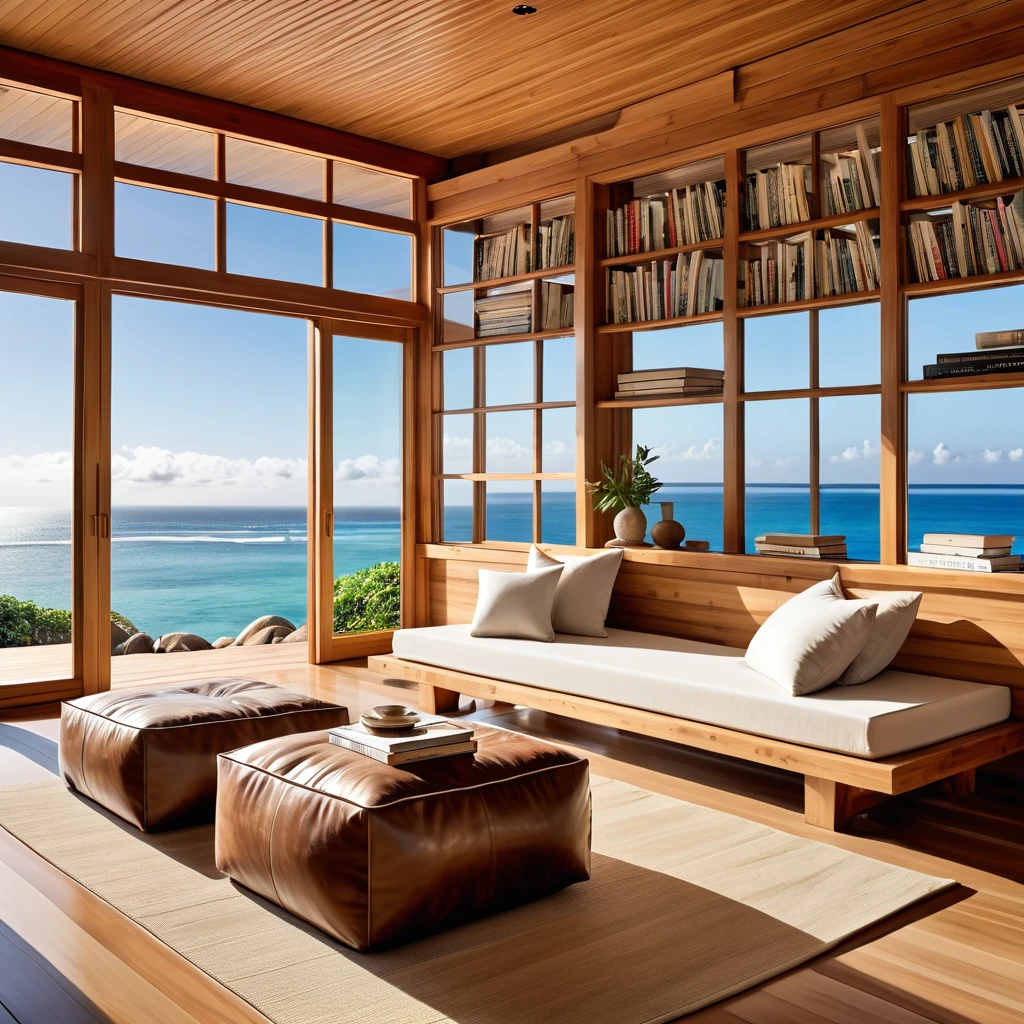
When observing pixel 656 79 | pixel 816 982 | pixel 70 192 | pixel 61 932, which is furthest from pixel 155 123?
pixel 816 982

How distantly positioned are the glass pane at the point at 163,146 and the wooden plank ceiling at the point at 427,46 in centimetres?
23

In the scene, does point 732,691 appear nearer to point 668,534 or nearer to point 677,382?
point 668,534

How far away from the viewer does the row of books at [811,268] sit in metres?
4.24

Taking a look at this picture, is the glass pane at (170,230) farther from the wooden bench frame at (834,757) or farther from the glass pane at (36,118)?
the wooden bench frame at (834,757)

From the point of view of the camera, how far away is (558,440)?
18.8ft

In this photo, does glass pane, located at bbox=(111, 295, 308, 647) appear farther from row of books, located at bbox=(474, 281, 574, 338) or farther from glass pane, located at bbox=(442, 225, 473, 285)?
row of books, located at bbox=(474, 281, 574, 338)

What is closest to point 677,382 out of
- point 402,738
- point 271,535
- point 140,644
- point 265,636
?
point 402,738

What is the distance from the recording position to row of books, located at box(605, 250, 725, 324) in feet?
16.0

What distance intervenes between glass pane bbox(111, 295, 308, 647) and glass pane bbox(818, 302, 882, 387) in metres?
12.2

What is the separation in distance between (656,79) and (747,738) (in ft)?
10.8

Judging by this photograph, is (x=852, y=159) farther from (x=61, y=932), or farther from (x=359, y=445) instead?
(x=61, y=932)

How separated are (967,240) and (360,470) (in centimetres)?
359

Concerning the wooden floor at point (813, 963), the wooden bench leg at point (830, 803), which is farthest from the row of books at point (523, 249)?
the wooden bench leg at point (830, 803)

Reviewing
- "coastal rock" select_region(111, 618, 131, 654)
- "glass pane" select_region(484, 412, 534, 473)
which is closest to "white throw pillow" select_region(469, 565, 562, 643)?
"glass pane" select_region(484, 412, 534, 473)
